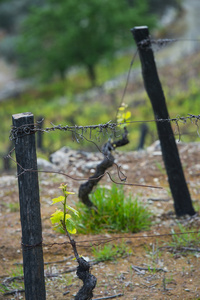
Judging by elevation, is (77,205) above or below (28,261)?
above

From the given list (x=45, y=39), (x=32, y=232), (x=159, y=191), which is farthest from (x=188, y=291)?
(x=45, y=39)

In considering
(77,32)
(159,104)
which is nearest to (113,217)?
(159,104)

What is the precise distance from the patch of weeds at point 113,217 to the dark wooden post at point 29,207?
1.37m

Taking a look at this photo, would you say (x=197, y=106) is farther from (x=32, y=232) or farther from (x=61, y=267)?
(x=32, y=232)

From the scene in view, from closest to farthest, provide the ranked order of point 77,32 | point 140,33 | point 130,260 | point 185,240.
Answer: point 130,260 → point 185,240 → point 140,33 → point 77,32

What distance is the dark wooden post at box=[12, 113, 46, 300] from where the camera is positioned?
8.00ft

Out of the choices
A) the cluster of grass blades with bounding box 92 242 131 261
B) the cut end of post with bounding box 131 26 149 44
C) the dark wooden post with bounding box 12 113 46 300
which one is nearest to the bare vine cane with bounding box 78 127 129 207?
the cluster of grass blades with bounding box 92 242 131 261

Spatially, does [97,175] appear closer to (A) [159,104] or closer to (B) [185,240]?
(A) [159,104]

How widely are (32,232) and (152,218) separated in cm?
202

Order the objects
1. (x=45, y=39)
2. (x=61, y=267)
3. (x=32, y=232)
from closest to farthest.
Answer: (x=32, y=232), (x=61, y=267), (x=45, y=39)

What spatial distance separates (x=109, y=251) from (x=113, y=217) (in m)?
0.50

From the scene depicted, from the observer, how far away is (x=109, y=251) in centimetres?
356

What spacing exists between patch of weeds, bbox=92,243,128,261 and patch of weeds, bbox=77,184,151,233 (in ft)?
0.78

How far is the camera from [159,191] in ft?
16.0
